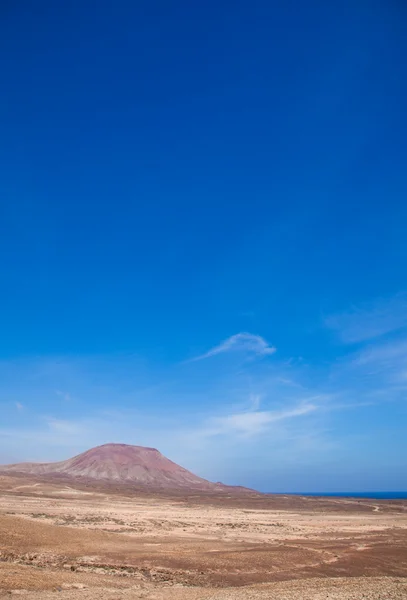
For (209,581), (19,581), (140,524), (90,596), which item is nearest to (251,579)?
(209,581)

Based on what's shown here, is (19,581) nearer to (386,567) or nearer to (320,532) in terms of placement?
(386,567)

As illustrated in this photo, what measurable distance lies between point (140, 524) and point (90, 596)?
110 feet

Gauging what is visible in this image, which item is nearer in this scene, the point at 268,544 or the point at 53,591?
the point at 53,591

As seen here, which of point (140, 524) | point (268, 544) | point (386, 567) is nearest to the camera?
point (386, 567)

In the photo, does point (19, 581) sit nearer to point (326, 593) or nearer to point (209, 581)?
point (209, 581)

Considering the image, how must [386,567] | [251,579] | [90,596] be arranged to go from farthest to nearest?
[386,567]
[251,579]
[90,596]

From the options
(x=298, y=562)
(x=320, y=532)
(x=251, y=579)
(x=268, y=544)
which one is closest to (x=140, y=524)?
(x=268, y=544)

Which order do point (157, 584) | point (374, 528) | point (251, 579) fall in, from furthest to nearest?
1. point (374, 528)
2. point (251, 579)
3. point (157, 584)

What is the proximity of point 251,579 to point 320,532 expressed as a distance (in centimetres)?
2995

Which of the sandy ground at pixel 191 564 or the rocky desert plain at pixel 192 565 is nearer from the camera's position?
the rocky desert plain at pixel 192 565

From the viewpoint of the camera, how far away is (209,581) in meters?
22.8

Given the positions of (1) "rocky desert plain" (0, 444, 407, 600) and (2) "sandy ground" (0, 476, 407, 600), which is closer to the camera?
(1) "rocky desert plain" (0, 444, 407, 600)

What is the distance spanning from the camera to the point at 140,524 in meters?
48.1

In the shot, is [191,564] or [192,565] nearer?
[192,565]
